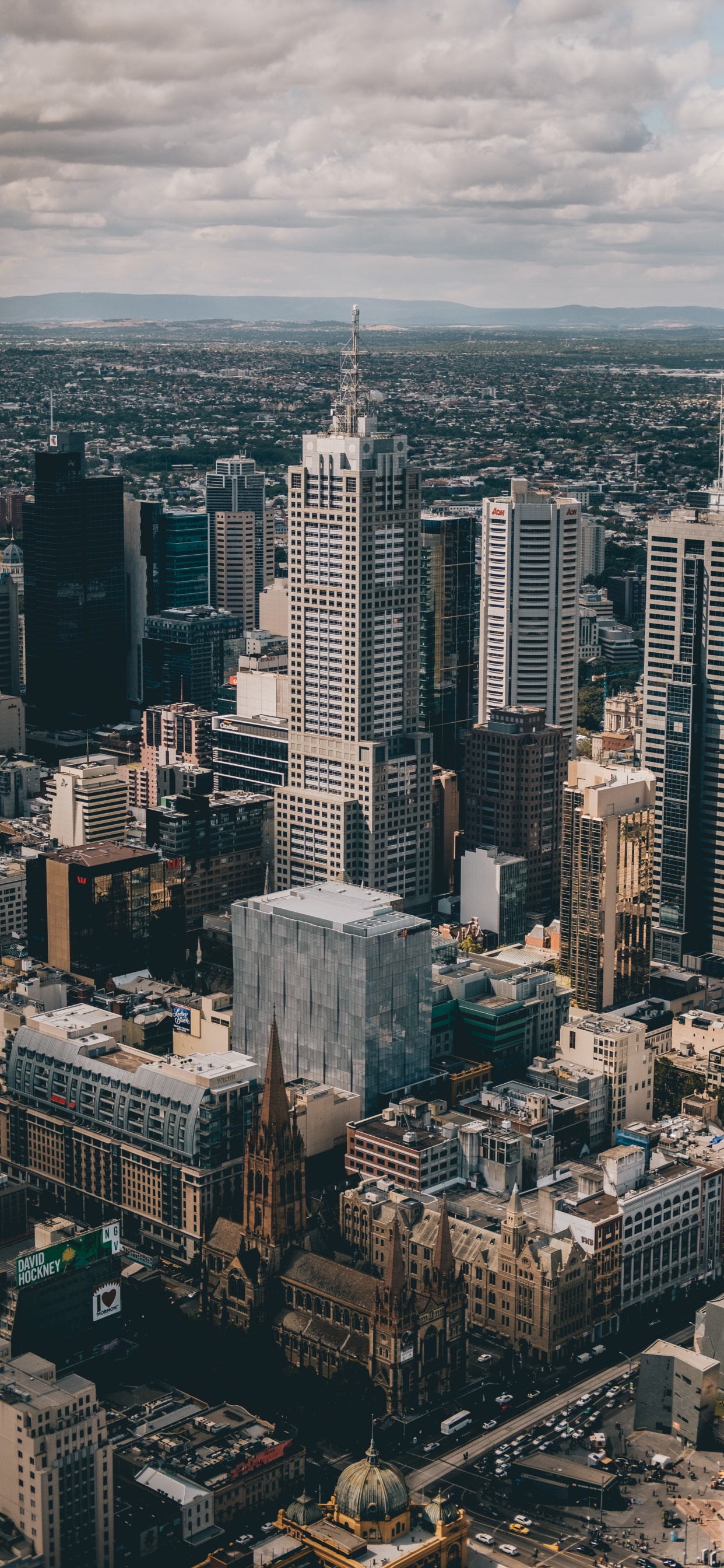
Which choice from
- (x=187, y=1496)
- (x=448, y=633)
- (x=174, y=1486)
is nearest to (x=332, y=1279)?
(x=174, y=1486)

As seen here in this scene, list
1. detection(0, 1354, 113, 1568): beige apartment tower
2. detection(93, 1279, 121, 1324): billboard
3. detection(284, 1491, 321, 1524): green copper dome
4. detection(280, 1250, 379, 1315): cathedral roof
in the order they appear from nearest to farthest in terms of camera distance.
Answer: detection(0, 1354, 113, 1568): beige apartment tower < detection(284, 1491, 321, 1524): green copper dome < detection(93, 1279, 121, 1324): billboard < detection(280, 1250, 379, 1315): cathedral roof

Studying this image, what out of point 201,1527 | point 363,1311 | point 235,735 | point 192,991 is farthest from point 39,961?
point 201,1527

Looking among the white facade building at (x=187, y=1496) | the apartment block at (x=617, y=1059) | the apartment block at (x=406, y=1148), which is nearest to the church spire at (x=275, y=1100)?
the apartment block at (x=406, y=1148)

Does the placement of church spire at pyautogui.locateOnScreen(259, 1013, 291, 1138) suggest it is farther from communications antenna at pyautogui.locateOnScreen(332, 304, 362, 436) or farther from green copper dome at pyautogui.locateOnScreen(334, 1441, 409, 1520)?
communications antenna at pyautogui.locateOnScreen(332, 304, 362, 436)

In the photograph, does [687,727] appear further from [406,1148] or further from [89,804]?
[406,1148]

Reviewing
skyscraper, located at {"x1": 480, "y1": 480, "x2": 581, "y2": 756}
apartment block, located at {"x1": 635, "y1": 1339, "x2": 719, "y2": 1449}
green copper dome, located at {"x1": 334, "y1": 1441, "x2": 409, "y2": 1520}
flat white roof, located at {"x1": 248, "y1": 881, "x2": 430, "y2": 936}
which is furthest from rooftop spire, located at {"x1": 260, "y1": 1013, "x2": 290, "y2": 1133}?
skyscraper, located at {"x1": 480, "y1": 480, "x2": 581, "y2": 756}

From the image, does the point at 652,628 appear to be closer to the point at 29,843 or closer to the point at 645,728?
the point at 645,728
